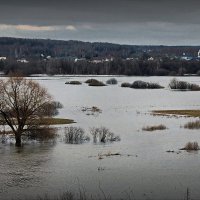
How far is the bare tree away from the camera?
1660 inches

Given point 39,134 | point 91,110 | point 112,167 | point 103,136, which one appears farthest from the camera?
point 91,110

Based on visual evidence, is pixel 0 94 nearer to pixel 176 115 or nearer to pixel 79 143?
pixel 79 143

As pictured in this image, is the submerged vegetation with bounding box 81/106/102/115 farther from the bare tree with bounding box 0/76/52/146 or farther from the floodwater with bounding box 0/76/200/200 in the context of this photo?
the bare tree with bounding box 0/76/52/146

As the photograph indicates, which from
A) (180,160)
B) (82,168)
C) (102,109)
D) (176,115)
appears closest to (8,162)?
(82,168)

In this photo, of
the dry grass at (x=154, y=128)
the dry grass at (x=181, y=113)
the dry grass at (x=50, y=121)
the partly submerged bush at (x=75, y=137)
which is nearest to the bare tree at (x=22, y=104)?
the dry grass at (x=50, y=121)

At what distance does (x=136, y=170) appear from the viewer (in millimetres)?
31734

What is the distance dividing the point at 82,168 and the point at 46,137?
11331mm

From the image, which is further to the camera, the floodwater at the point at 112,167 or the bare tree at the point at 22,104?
the bare tree at the point at 22,104

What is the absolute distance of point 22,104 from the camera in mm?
42469

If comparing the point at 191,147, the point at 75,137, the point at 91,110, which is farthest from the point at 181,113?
the point at 191,147

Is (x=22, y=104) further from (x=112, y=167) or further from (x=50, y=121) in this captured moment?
(x=112, y=167)

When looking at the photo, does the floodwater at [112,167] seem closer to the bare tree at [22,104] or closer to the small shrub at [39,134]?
the small shrub at [39,134]

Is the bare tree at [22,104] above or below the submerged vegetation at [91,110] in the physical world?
above

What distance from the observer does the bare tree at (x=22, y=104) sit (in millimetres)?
42156
